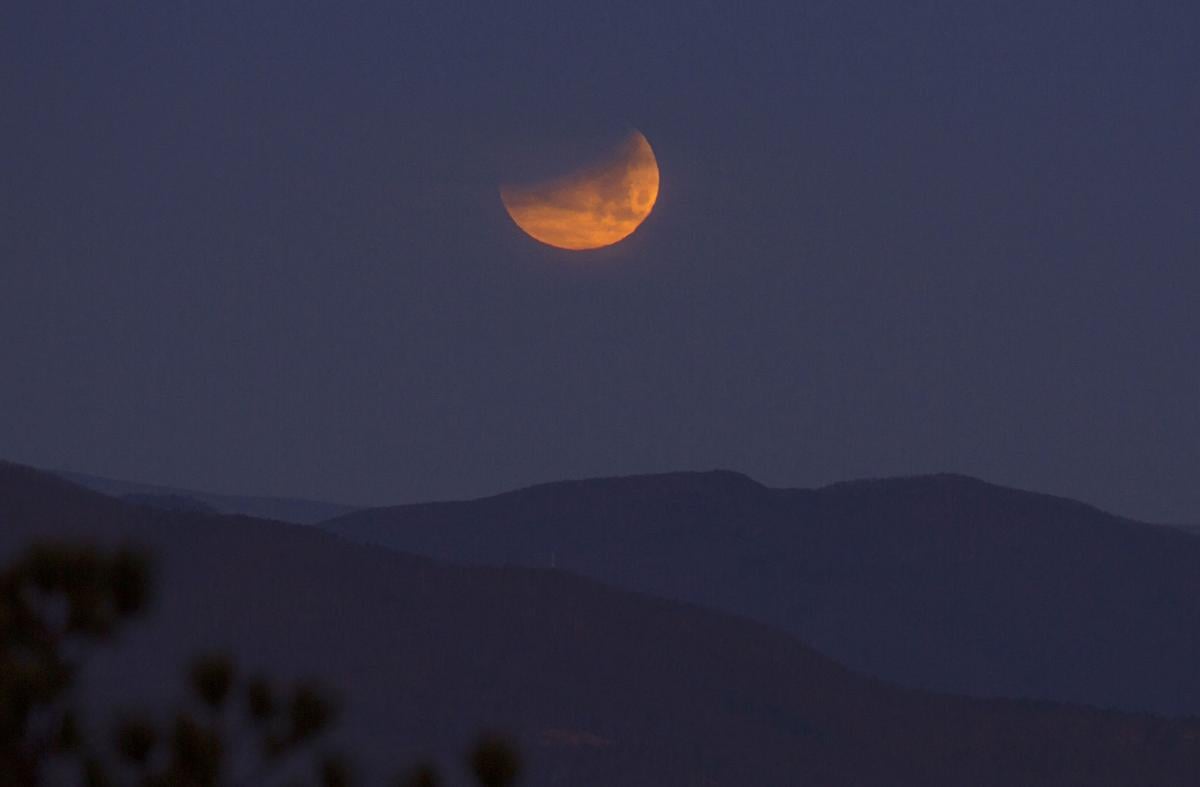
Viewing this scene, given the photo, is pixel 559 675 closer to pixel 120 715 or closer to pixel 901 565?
pixel 901 565

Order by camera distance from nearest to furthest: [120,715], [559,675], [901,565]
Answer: [120,715] < [559,675] < [901,565]

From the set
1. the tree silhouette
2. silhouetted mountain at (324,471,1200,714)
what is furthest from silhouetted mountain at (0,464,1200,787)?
the tree silhouette

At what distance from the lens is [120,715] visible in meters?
10.4

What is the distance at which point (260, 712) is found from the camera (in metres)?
10.5

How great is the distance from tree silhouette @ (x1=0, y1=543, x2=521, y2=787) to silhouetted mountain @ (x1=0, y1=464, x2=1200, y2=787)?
2324 inches

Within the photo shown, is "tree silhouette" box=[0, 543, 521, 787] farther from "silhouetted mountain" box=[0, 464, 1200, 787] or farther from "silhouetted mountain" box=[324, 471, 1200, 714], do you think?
"silhouetted mountain" box=[324, 471, 1200, 714]

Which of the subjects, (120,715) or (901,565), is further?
(901,565)

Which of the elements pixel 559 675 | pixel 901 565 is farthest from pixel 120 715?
pixel 901 565

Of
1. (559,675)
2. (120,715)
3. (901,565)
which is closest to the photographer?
(120,715)

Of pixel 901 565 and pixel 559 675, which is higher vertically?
pixel 901 565

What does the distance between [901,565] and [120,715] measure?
468 ft

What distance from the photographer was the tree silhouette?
10133 mm

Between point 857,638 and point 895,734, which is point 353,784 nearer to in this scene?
point 895,734

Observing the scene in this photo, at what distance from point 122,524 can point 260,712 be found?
8223 centimetres
